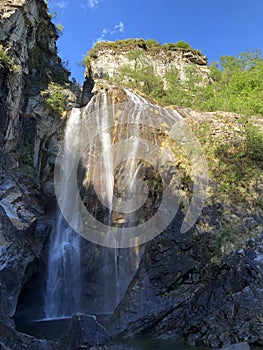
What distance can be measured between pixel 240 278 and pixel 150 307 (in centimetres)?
303

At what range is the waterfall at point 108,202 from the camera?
1584 cm

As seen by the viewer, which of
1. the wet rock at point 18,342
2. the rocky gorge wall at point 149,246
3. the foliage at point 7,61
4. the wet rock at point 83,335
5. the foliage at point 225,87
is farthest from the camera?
the foliage at point 225,87

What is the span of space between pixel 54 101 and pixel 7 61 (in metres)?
4.96

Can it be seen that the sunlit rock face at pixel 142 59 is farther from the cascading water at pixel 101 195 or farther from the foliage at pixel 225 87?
the cascading water at pixel 101 195

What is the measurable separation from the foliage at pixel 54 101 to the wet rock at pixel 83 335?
1583 centimetres

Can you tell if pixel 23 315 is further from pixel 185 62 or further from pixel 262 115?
pixel 185 62

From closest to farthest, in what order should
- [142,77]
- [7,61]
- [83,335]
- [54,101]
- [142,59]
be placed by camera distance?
[83,335] < [7,61] < [54,101] < [142,77] < [142,59]

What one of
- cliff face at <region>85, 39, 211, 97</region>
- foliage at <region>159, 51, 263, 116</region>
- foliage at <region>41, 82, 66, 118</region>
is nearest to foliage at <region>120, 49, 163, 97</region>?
cliff face at <region>85, 39, 211, 97</region>

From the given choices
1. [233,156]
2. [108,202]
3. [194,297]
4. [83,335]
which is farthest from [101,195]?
[83,335]

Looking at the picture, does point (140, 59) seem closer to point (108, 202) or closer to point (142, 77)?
point (142, 77)

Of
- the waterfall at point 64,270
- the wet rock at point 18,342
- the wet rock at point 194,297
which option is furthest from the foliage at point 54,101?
the wet rock at point 18,342

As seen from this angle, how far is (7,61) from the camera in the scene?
1767cm

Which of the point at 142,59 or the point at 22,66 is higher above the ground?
the point at 142,59

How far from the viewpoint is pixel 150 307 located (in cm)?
1133
